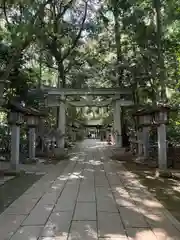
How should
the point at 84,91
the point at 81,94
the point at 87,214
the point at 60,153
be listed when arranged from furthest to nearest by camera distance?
1. the point at 81,94
2. the point at 84,91
3. the point at 60,153
4. the point at 87,214

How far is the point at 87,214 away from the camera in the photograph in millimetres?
4195

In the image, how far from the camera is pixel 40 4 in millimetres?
7785

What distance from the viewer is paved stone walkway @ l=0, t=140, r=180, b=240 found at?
3.38m

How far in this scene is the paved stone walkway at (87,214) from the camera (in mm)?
3385

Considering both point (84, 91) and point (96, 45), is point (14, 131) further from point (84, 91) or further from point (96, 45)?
point (96, 45)

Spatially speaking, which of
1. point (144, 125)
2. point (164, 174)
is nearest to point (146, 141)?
point (144, 125)

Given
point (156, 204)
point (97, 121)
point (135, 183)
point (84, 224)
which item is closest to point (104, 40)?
point (135, 183)

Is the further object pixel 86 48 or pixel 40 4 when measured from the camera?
pixel 86 48

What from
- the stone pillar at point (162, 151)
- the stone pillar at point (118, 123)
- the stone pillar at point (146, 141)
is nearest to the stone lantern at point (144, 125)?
the stone pillar at point (146, 141)

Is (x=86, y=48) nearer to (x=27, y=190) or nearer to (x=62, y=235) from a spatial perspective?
(x=27, y=190)

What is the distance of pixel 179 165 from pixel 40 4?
21.0 ft

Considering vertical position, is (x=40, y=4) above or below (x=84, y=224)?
above

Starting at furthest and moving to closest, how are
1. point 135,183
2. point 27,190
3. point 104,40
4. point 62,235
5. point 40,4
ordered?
Answer: point 104,40 → point 40,4 → point 135,183 → point 27,190 → point 62,235

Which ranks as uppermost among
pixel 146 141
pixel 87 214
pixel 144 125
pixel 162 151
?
pixel 144 125
